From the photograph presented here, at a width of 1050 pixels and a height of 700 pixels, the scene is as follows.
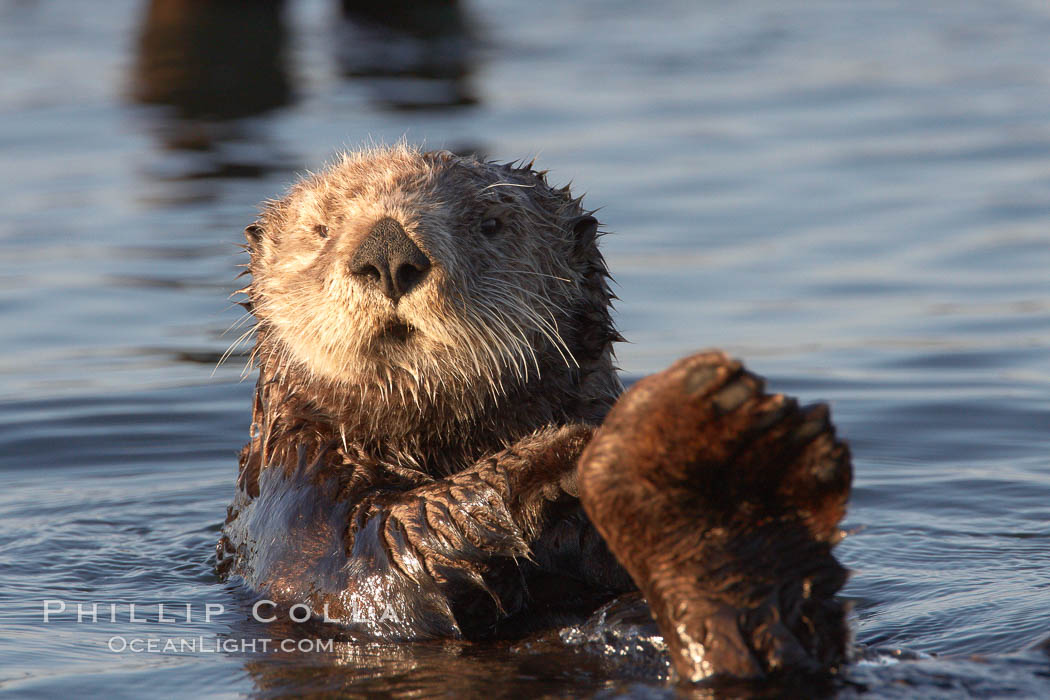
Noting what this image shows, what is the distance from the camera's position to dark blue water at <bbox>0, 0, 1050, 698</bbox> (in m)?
4.11

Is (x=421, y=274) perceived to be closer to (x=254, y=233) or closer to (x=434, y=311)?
(x=434, y=311)

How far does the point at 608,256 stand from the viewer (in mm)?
9391

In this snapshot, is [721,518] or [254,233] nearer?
[721,518]

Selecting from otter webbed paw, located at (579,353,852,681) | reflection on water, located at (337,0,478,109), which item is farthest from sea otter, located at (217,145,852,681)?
reflection on water, located at (337,0,478,109)

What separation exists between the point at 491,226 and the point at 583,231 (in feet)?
1.18

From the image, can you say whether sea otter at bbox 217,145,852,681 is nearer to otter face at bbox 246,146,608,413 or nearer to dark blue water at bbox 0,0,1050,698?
otter face at bbox 246,146,608,413

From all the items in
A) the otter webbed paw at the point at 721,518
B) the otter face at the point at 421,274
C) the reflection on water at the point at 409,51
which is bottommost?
the otter webbed paw at the point at 721,518

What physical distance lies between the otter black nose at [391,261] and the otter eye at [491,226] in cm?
55

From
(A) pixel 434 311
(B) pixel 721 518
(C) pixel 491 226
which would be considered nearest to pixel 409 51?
(C) pixel 491 226

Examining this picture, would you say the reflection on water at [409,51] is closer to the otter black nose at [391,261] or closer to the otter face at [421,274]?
the otter face at [421,274]

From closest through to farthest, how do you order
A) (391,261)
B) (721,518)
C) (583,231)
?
(721,518), (391,261), (583,231)

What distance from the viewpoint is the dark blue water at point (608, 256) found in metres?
4.11

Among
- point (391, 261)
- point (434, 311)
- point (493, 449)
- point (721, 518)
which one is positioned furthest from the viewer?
point (493, 449)

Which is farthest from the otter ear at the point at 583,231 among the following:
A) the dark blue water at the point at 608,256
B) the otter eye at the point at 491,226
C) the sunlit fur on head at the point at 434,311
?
the dark blue water at the point at 608,256
